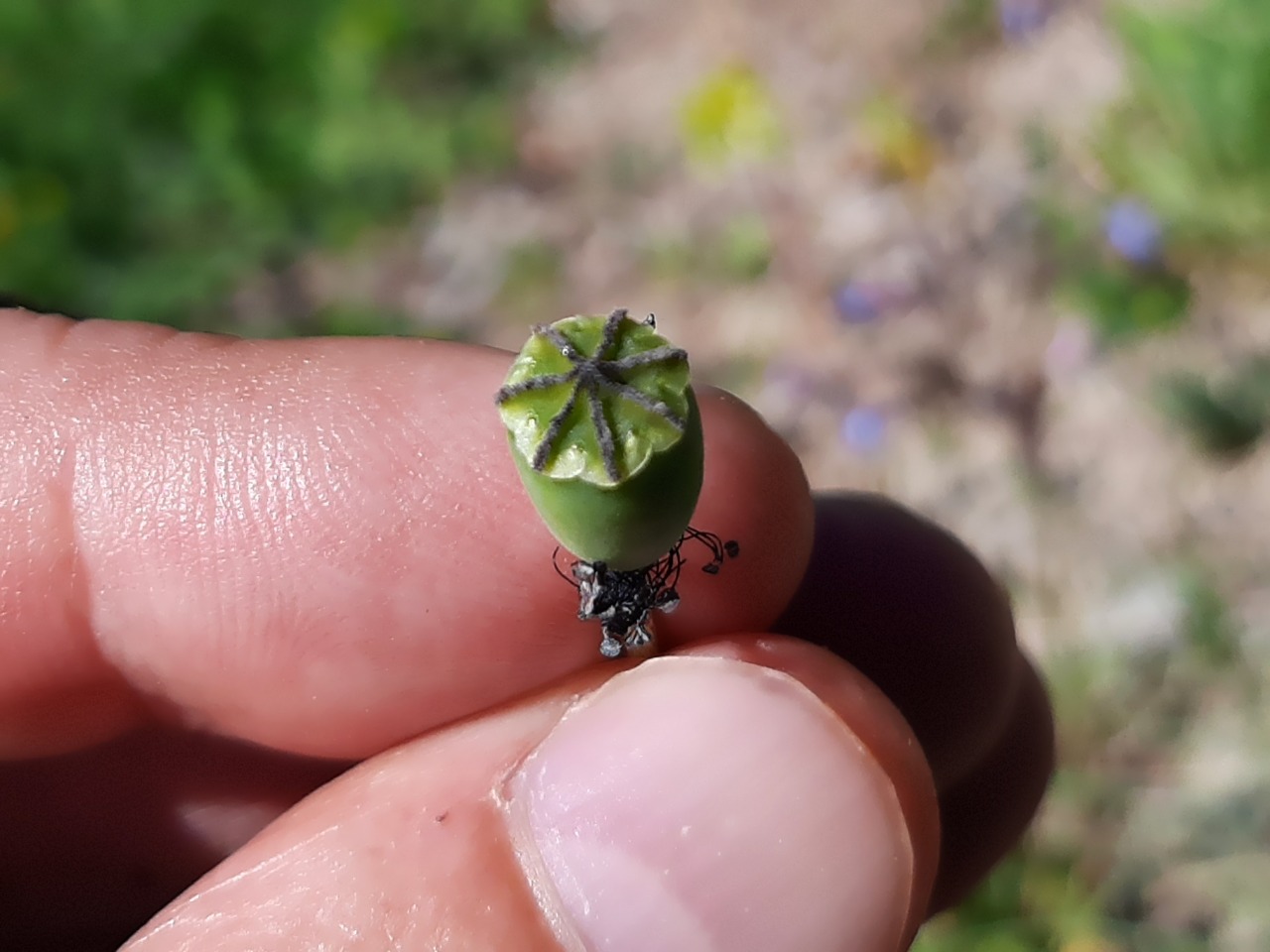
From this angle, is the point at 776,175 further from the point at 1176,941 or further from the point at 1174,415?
the point at 1176,941

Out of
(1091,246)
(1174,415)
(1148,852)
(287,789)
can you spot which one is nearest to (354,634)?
(287,789)

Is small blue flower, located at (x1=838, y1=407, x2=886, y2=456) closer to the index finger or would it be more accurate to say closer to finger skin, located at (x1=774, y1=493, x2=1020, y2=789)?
finger skin, located at (x1=774, y1=493, x2=1020, y2=789)

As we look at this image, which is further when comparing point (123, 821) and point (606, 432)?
point (123, 821)

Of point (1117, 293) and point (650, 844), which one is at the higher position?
point (1117, 293)

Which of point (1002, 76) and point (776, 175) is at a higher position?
point (1002, 76)

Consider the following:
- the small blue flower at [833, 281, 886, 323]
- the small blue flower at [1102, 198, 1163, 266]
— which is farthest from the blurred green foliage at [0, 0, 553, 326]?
the small blue flower at [1102, 198, 1163, 266]

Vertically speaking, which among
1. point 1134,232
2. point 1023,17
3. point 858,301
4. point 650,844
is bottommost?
point 650,844

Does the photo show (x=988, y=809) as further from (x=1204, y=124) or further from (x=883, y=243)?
(x=1204, y=124)

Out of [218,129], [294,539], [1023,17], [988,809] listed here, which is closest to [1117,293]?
[1023,17]
